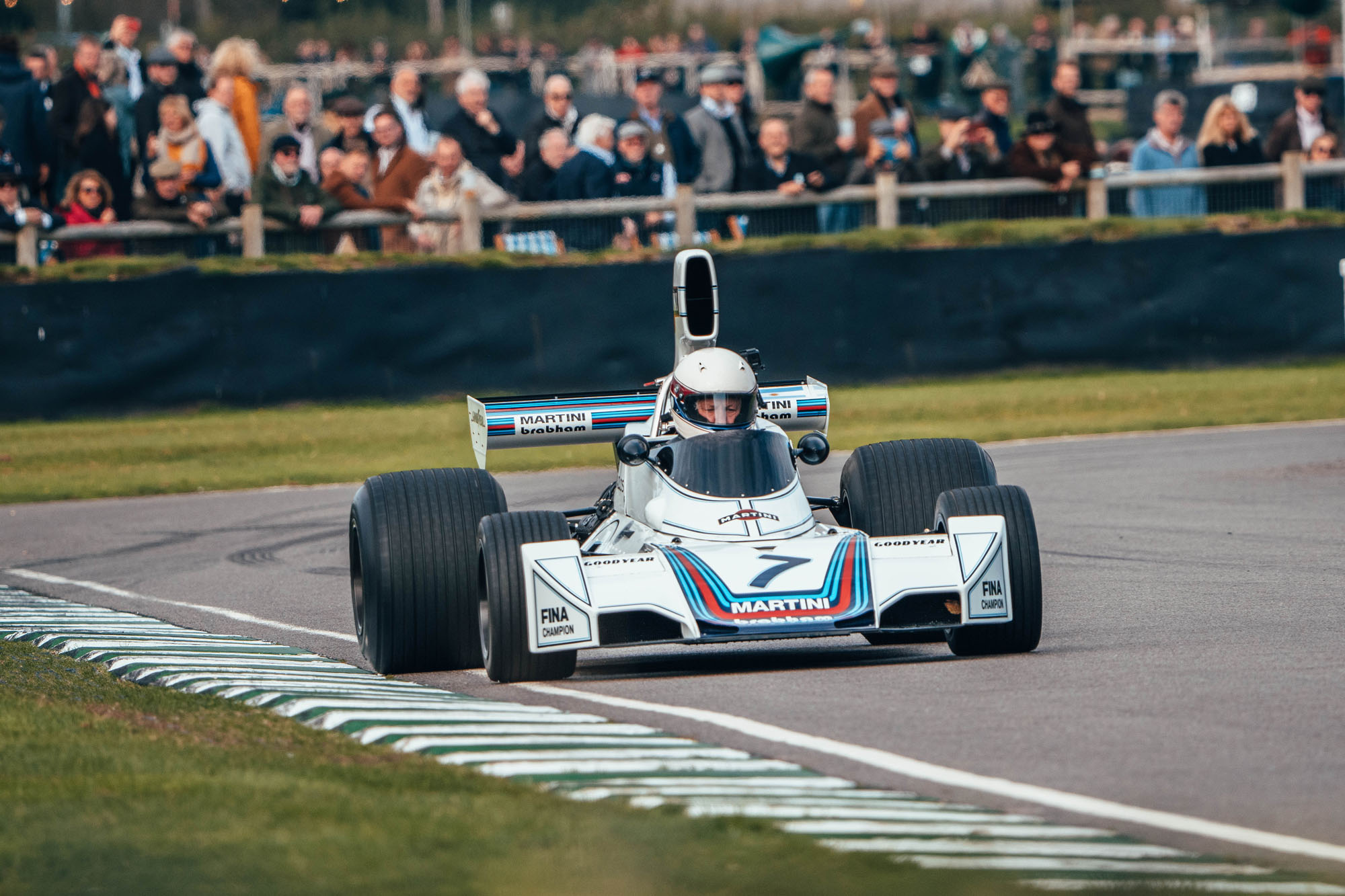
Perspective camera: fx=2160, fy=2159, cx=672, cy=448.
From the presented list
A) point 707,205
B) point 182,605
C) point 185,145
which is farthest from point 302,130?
point 182,605

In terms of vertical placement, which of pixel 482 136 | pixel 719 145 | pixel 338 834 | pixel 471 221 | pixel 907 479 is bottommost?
pixel 338 834

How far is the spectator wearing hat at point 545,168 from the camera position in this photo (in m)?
21.1

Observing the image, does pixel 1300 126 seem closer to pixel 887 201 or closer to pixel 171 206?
pixel 887 201

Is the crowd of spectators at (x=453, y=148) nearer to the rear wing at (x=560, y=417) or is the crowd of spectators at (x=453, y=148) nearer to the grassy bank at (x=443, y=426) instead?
the grassy bank at (x=443, y=426)

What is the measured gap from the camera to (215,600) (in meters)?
11.3

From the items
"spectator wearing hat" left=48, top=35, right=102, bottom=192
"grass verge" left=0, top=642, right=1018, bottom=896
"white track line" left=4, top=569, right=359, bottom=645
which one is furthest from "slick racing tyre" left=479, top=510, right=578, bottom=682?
"spectator wearing hat" left=48, top=35, right=102, bottom=192

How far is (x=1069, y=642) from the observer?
8.69m

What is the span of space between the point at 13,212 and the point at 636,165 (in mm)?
5859

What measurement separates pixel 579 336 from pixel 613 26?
33557 millimetres

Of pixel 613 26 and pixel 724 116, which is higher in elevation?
pixel 613 26

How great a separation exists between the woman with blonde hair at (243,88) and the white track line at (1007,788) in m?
14.0

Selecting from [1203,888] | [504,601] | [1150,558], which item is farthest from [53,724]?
[1150,558]

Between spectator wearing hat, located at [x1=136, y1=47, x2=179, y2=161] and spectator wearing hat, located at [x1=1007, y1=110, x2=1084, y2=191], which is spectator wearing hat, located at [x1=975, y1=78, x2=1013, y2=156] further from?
spectator wearing hat, located at [x1=136, y1=47, x2=179, y2=161]

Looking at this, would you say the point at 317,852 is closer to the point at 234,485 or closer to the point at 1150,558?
the point at 1150,558
